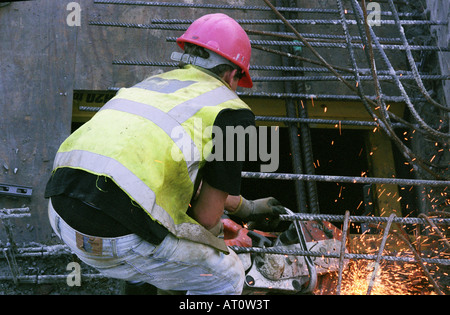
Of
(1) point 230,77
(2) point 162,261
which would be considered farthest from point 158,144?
(1) point 230,77

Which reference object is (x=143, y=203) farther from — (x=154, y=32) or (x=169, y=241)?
(x=154, y=32)

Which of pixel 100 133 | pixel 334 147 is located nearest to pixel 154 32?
pixel 100 133

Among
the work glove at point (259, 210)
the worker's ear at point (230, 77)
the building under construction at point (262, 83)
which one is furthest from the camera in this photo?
the building under construction at point (262, 83)

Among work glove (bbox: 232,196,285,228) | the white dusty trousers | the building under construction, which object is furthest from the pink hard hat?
the building under construction

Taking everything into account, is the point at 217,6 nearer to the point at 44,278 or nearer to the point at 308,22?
the point at 308,22

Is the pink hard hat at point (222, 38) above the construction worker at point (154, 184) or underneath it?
above

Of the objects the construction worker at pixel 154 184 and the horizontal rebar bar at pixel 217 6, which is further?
the horizontal rebar bar at pixel 217 6

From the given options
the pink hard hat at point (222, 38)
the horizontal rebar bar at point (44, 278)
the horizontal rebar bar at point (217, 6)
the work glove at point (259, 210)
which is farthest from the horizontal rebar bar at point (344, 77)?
the horizontal rebar bar at point (44, 278)

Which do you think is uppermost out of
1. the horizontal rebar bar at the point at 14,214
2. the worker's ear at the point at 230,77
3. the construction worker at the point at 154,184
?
the worker's ear at the point at 230,77

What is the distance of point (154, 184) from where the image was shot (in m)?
2.22

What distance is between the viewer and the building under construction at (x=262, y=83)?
365 centimetres

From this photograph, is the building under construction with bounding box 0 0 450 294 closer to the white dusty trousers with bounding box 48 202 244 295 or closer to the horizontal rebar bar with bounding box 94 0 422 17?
the horizontal rebar bar with bounding box 94 0 422 17

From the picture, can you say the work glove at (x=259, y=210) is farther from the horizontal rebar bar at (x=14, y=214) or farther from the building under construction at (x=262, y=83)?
the horizontal rebar bar at (x=14, y=214)

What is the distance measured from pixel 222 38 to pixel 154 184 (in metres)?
0.84
